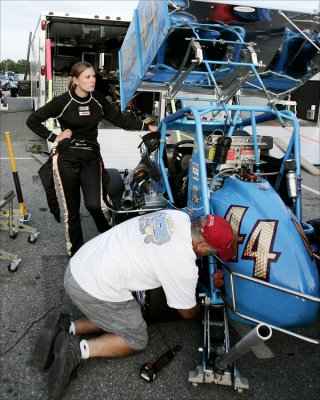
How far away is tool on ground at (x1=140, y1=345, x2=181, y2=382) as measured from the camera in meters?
2.53

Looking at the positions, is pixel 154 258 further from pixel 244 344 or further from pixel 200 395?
pixel 200 395

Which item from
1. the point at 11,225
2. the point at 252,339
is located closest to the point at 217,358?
the point at 252,339

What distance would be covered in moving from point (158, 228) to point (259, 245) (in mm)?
633

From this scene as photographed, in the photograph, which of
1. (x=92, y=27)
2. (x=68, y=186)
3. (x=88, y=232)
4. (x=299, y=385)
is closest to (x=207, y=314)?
(x=299, y=385)

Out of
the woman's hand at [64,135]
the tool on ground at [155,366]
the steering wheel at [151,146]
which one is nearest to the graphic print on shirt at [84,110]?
the woman's hand at [64,135]

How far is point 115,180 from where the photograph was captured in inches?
192

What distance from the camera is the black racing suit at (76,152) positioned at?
370 cm

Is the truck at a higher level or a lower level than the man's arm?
higher

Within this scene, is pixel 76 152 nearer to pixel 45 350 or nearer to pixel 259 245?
pixel 45 350

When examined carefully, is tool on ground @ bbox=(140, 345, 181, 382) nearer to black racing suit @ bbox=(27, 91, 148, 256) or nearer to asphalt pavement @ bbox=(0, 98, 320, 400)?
asphalt pavement @ bbox=(0, 98, 320, 400)

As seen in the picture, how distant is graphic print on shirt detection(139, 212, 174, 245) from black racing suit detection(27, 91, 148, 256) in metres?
1.34

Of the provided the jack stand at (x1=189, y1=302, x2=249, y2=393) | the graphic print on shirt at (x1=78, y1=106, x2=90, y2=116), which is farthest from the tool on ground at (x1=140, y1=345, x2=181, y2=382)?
the graphic print on shirt at (x1=78, y1=106, x2=90, y2=116)

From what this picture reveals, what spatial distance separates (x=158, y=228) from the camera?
8.13 feet

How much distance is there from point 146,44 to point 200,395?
2.95 metres
